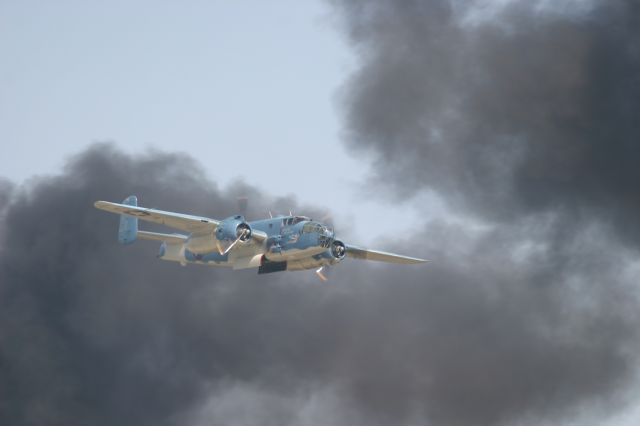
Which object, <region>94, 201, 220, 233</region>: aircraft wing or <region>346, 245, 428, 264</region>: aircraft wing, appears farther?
<region>346, 245, 428, 264</region>: aircraft wing

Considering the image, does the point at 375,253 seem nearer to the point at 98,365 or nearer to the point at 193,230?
the point at 193,230

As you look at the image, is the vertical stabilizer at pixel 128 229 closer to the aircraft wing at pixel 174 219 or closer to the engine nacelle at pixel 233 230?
the aircraft wing at pixel 174 219

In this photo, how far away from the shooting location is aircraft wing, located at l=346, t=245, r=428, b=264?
10562 centimetres

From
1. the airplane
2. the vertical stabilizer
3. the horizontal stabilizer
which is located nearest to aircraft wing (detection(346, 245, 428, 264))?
the airplane

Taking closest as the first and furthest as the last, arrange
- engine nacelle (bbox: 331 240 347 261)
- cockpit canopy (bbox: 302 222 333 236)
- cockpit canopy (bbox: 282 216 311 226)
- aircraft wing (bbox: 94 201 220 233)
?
1. aircraft wing (bbox: 94 201 220 233)
2. cockpit canopy (bbox: 302 222 333 236)
3. engine nacelle (bbox: 331 240 347 261)
4. cockpit canopy (bbox: 282 216 311 226)

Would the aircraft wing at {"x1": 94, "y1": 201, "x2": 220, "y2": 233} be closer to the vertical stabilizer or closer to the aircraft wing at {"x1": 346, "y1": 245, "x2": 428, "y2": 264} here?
the vertical stabilizer

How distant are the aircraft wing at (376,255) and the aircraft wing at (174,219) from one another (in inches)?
578

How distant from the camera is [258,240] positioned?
97000mm

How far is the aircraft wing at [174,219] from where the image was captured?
94.6 m

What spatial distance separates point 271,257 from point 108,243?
44.4 meters

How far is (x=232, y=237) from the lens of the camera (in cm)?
9394

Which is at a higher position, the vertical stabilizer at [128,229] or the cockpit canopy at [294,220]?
the vertical stabilizer at [128,229]

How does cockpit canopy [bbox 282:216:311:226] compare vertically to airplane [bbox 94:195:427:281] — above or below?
above

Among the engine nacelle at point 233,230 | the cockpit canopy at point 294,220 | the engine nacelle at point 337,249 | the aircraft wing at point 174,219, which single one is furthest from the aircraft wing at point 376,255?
the aircraft wing at point 174,219
